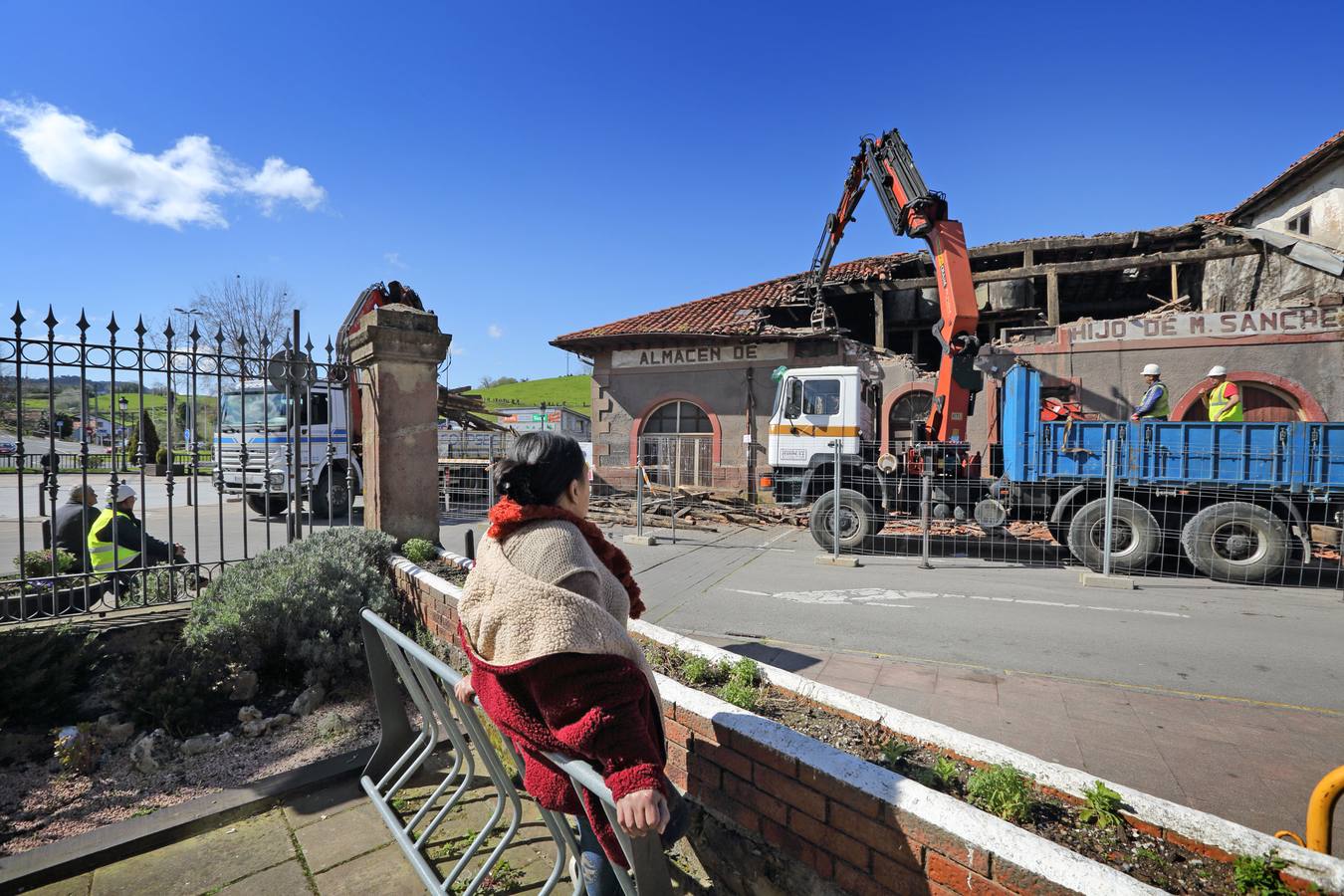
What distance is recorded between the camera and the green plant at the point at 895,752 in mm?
2213

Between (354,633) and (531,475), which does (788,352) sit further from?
(531,475)

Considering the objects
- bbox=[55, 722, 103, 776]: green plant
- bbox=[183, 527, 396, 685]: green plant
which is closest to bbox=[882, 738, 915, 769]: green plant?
bbox=[183, 527, 396, 685]: green plant

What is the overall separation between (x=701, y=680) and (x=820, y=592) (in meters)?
4.40

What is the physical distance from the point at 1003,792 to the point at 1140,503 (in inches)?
313

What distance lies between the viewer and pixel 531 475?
1743 mm

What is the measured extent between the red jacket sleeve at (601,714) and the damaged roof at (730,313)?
48.2 ft

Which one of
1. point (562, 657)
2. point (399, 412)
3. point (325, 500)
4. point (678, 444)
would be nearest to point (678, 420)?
point (678, 444)

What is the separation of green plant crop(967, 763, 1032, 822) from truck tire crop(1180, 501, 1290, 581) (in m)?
7.48

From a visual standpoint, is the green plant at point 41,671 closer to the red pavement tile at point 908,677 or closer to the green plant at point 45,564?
the green plant at point 45,564

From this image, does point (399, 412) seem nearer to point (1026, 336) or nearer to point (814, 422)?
point (814, 422)

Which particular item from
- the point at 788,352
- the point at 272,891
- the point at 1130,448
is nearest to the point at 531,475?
the point at 272,891

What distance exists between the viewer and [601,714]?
1.53 m

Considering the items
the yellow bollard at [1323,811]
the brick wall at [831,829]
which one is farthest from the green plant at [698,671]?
the yellow bollard at [1323,811]

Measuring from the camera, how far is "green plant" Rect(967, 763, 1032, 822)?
1867 millimetres
